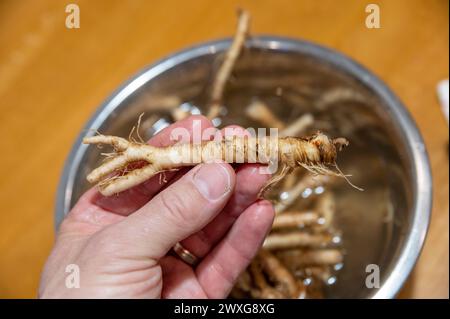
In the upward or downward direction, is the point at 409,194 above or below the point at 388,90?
below

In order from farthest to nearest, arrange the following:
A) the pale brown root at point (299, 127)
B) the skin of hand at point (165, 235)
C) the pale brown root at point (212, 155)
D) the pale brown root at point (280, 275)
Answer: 1. the pale brown root at point (299, 127)
2. the pale brown root at point (280, 275)
3. the pale brown root at point (212, 155)
4. the skin of hand at point (165, 235)

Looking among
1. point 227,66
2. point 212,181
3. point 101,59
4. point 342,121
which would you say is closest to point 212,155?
point 212,181

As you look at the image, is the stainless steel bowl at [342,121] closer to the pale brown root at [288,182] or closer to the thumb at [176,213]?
the pale brown root at [288,182]

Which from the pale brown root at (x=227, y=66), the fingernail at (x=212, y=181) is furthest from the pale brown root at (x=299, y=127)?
the fingernail at (x=212, y=181)

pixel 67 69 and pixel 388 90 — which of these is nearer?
pixel 388 90
